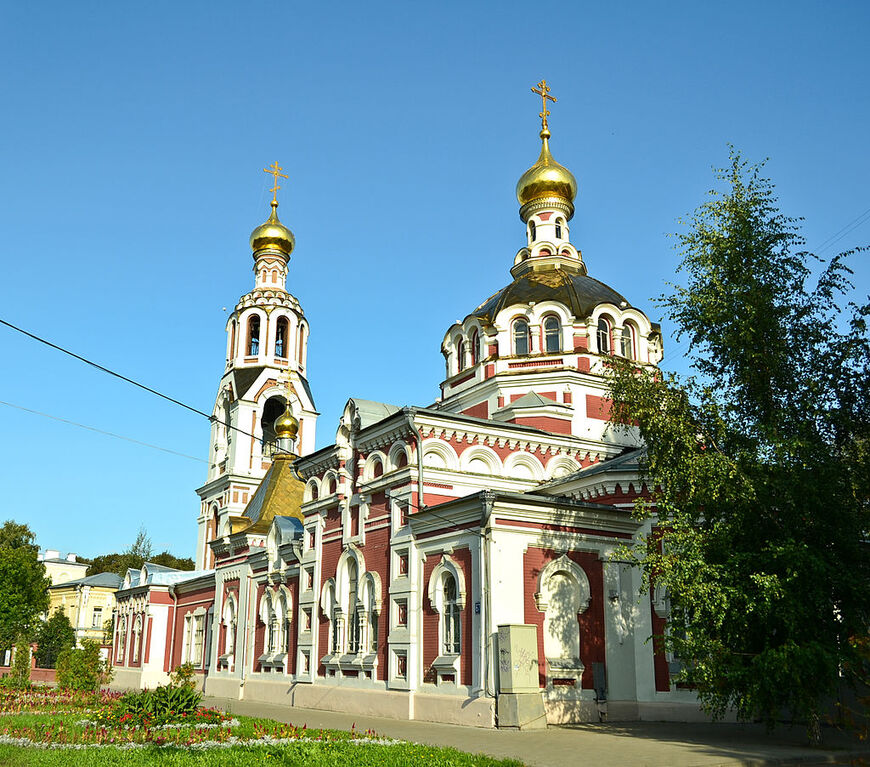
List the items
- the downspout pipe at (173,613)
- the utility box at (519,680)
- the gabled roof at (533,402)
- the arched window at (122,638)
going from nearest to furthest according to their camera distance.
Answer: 1. the utility box at (519,680)
2. the gabled roof at (533,402)
3. the downspout pipe at (173,613)
4. the arched window at (122,638)

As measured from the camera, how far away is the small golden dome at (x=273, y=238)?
48.3 meters

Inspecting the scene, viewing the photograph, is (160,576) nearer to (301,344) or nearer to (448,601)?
(301,344)

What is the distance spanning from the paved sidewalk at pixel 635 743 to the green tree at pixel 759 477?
2.14ft

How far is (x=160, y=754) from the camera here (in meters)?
11.0

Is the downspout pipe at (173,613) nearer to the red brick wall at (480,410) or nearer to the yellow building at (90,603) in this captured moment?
the red brick wall at (480,410)

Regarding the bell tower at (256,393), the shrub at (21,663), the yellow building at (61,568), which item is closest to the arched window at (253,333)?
the bell tower at (256,393)

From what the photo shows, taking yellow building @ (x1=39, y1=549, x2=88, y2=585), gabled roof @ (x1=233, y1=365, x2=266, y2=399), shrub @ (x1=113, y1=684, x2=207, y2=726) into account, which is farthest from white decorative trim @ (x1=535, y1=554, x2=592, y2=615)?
yellow building @ (x1=39, y1=549, x2=88, y2=585)

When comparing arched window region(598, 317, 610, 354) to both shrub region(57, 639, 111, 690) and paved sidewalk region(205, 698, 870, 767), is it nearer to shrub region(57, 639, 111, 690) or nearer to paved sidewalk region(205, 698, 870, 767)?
paved sidewalk region(205, 698, 870, 767)

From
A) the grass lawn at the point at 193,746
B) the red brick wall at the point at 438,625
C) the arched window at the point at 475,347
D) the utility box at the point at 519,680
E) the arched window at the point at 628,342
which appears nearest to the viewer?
the grass lawn at the point at 193,746

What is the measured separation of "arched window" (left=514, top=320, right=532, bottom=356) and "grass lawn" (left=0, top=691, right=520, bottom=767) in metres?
14.9

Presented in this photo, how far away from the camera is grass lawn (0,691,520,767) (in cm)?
1060

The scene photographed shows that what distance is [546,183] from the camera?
1302 inches

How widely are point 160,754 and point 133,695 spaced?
3.66m

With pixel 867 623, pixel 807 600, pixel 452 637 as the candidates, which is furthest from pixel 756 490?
pixel 452 637
